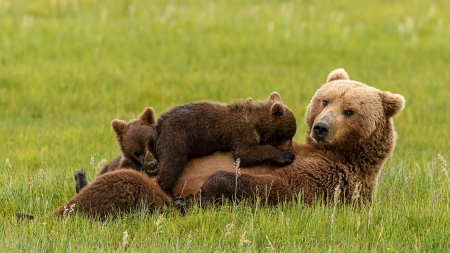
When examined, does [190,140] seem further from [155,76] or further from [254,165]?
[155,76]

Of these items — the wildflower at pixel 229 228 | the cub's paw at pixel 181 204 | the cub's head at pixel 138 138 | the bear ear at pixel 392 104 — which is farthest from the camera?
the cub's head at pixel 138 138

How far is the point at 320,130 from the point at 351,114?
14.3 inches

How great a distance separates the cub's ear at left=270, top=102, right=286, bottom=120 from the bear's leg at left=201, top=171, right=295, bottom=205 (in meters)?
0.83

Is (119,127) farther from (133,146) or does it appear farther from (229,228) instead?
(229,228)

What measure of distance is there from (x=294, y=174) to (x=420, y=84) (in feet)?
26.7

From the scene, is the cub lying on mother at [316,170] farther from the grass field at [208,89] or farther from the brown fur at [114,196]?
the grass field at [208,89]

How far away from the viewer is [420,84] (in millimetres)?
14086

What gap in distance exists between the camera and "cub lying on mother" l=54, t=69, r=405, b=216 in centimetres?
634

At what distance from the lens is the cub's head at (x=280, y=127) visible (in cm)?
716

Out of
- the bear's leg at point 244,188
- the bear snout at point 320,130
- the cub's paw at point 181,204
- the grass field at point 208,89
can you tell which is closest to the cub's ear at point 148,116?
the grass field at point 208,89

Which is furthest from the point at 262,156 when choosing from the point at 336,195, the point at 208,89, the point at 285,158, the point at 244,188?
the point at 208,89

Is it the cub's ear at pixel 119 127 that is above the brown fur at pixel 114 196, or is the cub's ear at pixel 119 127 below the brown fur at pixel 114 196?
above

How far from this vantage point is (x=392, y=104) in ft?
22.4

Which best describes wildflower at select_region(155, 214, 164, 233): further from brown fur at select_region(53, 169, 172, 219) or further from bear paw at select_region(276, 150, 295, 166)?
bear paw at select_region(276, 150, 295, 166)
